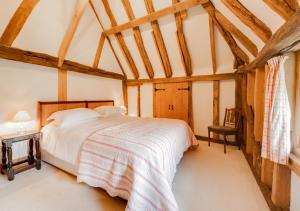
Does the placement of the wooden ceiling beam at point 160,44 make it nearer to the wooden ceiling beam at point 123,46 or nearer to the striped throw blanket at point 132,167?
the wooden ceiling beam at point 123,46

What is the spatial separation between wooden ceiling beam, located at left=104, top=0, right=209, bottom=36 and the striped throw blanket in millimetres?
2591

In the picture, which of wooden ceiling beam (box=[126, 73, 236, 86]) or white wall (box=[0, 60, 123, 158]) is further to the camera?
wooden ceiling beam (box=[126, 73, 236, 86])

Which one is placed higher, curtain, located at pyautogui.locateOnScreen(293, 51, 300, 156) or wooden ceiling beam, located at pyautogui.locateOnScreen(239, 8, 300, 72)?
wooden ceiling beam, located at pyautogui.locateOnScreen(239, 8, 300, 72)

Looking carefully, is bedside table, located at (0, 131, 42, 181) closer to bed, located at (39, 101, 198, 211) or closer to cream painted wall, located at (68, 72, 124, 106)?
bed, located at (39, 101, 198, 211)

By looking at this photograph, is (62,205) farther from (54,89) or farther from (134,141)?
(54,89)

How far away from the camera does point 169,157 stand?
1900 millimetres

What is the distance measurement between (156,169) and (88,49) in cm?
372

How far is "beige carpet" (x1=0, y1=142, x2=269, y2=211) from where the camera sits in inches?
67.2

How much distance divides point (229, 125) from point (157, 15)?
3.24m

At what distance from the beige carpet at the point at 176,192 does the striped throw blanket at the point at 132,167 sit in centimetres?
21

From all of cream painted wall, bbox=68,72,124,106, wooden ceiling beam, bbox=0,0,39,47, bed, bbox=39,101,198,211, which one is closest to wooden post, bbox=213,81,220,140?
bed, bbox=39,101,198,211

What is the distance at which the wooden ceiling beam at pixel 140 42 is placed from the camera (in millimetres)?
3422

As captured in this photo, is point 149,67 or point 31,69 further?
point 149,67

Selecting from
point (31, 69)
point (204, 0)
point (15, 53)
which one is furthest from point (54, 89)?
point (204, 0)
